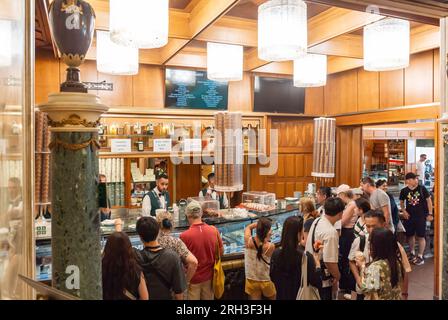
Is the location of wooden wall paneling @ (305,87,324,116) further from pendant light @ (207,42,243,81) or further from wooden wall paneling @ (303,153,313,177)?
pendant light @ (207,42,243,81)

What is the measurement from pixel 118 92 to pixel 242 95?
86.3 inches

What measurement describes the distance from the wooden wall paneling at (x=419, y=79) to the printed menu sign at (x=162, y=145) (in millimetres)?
3803

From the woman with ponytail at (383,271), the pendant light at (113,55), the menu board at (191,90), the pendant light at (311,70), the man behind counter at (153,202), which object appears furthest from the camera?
the menu board at (191,90)

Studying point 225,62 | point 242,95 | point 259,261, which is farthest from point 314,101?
point 259,261

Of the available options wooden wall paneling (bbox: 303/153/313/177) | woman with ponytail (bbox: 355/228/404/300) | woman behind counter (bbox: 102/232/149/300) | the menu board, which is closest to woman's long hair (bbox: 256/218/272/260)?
woman with ponytail (bbox: 355/228/404/300)

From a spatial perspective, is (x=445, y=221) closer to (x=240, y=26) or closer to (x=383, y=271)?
(x=383, y=271)

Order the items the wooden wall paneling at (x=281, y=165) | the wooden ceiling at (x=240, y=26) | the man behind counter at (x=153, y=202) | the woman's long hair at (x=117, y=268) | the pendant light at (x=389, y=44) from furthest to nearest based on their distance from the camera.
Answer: the wooden wall paneling at (x=281, y=165)
the man behind counter at (x=153, y=202)
the wooden ceiling at (x=240, y=26)
the pendant light at (x=389, y=44)
the woman's long hair at (x=117, y=268)

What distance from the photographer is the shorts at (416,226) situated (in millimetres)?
5797

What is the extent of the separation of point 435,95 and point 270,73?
→ 273 cm

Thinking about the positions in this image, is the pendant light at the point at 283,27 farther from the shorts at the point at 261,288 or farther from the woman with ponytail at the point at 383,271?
the shorts at the point at 261,288

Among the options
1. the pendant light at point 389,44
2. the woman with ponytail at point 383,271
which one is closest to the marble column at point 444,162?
the woman with ponytail at point 383,271

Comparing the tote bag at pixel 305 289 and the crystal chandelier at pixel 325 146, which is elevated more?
the crystal chandelier at pixel 325 146

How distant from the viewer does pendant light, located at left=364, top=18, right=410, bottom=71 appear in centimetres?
313

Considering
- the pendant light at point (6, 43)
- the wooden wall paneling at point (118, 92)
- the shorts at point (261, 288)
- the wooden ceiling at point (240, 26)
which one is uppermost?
the wooden ceiling at point (240, 26)
